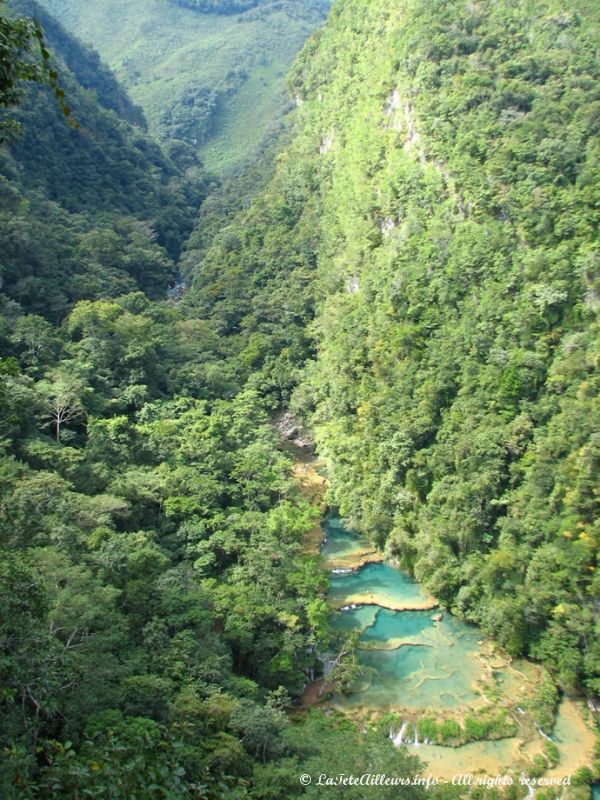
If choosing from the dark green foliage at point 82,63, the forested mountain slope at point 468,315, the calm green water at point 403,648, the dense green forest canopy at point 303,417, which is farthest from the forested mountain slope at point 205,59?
the calm green water at point 403,648

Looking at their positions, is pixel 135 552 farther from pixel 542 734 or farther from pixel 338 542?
pixel 542 734

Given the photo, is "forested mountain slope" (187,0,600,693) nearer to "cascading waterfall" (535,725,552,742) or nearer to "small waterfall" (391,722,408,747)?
"cascading waterfall" (535,725,552,742)


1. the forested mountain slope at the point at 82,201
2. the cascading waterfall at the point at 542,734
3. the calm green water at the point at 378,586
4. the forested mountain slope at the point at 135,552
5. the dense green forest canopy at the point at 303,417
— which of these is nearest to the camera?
the forested mountain slope at the point at 135,552

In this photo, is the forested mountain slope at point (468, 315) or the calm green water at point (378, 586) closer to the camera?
the forested mountain slope at point (468, 315)

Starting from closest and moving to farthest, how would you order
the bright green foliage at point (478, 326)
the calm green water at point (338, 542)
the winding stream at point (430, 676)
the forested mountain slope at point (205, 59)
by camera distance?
the winding stream at point (430, 676)
the bright green foliage at point (478, 326)
the calm green water at point (338, 542)
the forested mountain slope at point (205, 59)

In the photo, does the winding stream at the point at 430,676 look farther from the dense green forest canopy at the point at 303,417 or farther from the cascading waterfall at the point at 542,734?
the dense green forest canopy at the point at 303,417

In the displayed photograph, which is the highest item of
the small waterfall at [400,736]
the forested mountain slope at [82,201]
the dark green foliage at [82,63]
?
the dark green foliage at [82,63]

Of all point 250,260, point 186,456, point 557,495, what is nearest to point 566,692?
point 557,495

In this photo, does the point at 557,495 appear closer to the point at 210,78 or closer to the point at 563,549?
the point at 563,549
